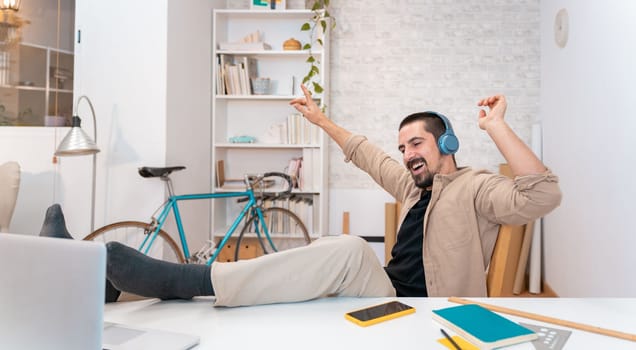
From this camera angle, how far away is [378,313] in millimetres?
1178

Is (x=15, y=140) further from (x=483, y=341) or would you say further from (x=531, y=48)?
(x=531, y=48)

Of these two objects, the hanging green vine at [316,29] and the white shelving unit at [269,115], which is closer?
the hanging green vine at [316,29]

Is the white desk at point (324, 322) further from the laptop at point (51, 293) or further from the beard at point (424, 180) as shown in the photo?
the beard at point (424, 180)

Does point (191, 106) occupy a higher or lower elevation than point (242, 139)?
higher

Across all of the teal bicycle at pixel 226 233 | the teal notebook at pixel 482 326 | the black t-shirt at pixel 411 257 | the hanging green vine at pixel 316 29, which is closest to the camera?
the teal notebook at pixel 482 326

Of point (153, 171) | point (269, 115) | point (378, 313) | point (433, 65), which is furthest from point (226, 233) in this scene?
point (378, 313)

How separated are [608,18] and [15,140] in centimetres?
321

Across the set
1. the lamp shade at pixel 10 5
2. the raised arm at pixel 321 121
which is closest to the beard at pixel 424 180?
the raised arm at pixel 321 121

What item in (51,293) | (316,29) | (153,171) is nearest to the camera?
(51,293)

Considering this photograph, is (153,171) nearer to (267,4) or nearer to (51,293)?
(267,4)

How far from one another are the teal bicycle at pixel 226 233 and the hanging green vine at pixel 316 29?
2.57ft

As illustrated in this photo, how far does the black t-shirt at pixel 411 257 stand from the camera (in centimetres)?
183

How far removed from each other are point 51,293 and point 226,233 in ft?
9.38

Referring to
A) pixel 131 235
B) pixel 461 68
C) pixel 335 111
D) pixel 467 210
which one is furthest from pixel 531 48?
pixel 131 235
